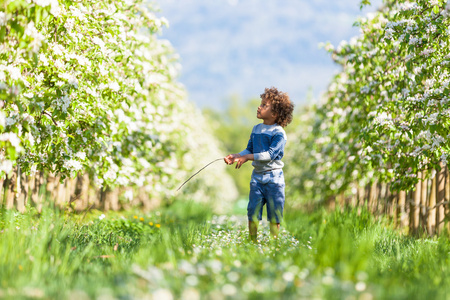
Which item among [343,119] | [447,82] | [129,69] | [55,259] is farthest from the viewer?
[343,119]

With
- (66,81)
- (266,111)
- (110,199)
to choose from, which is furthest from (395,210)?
(110,199)

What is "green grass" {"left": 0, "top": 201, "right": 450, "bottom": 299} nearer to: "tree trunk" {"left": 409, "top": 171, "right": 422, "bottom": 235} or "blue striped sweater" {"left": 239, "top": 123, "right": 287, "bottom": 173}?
"blue striped sweater" {"left": 239, "top": 123, "right": 287, "bottom": 173}

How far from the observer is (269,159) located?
16.1 feet

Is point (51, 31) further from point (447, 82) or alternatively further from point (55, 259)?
point (447, 82)

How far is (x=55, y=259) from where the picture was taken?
11.4 ft

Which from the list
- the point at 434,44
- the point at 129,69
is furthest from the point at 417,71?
the point at 129,69

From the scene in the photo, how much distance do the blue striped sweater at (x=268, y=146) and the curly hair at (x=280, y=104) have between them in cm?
13

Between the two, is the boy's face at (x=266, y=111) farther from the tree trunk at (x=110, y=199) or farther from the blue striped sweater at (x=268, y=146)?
the tree trunk at (x=110, y=199)

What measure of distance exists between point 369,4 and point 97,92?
448 centimetres

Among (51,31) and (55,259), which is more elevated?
(51,31)

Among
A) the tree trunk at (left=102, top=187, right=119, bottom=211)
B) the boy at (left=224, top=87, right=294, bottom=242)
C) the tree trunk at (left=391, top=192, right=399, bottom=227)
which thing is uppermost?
the boy at (left=224, top=87, right=294, bottom=242)

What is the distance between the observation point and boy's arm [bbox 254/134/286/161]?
4877mm

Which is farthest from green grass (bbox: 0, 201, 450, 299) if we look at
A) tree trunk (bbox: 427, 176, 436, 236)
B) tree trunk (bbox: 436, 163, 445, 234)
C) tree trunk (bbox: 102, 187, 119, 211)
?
tree trunk (bbox: 102, 187, 119, 211)

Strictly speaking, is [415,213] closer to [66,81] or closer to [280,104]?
[280,104]
